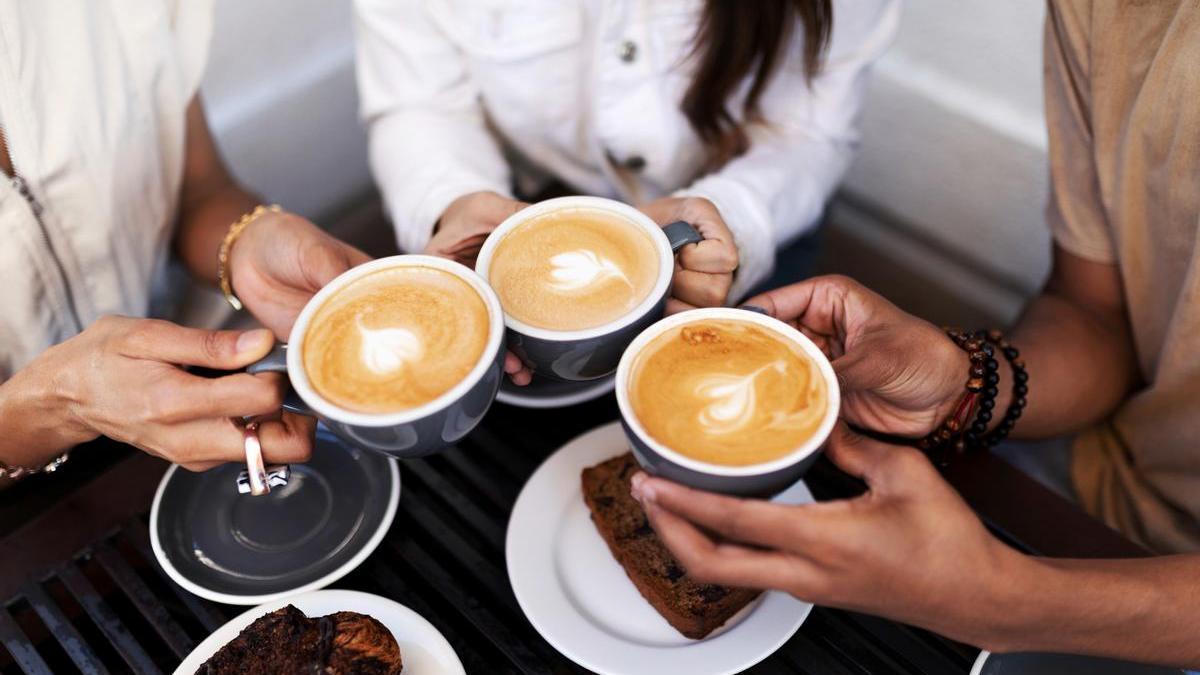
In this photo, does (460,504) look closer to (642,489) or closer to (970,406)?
(642,489)

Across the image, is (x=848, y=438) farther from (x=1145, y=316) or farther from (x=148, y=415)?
(x=148, y=415)

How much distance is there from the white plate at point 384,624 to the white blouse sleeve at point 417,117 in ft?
2.12

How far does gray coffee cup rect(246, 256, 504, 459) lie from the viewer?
0.83 meters

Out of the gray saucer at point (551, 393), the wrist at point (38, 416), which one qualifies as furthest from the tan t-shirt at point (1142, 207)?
the wrist at point (38, 416)

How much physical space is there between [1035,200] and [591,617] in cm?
166

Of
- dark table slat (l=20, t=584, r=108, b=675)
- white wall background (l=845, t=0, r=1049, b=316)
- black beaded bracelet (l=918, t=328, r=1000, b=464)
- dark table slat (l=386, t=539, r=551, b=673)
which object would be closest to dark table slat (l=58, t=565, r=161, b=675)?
dark table slat (l=20, t=584, r=108, b=675)

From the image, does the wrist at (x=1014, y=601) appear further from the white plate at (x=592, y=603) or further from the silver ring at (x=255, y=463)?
the silver ring at (x=255, y=463)

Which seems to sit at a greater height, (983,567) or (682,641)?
(983,567)

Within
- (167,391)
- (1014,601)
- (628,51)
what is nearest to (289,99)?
(628,51)

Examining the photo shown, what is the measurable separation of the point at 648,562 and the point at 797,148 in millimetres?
893

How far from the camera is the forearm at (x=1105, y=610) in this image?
85cm

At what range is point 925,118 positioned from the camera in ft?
7.34

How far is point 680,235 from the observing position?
3.47ft

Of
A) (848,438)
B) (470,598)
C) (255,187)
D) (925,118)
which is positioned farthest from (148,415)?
(925,118)
